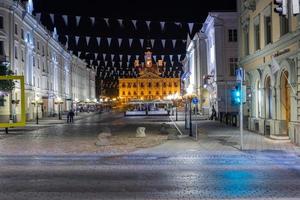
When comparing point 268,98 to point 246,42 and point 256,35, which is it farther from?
point 246,42

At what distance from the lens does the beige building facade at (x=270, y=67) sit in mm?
21641

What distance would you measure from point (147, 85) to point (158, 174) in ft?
550

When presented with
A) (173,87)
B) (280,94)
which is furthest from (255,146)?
(173,87)

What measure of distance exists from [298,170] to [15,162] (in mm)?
9424

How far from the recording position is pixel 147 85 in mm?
180625

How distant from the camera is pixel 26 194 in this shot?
10242 mm

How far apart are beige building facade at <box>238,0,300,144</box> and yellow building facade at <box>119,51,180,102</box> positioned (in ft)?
469

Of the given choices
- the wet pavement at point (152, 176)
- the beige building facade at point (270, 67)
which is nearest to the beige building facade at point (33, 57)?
the beige building facade at point (270, 67)

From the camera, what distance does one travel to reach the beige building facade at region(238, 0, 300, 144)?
21.6m

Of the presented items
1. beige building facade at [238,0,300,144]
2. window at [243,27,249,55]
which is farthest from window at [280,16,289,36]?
window at [243,27,249,55]

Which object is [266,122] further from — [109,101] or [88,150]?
[109,101]

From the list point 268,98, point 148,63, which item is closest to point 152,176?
point 268,98

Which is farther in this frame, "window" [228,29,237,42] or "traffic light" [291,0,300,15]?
"window" [228,29,237,42]

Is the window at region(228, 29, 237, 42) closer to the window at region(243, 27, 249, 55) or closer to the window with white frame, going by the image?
the window at region(243, 27, 249, 55)
